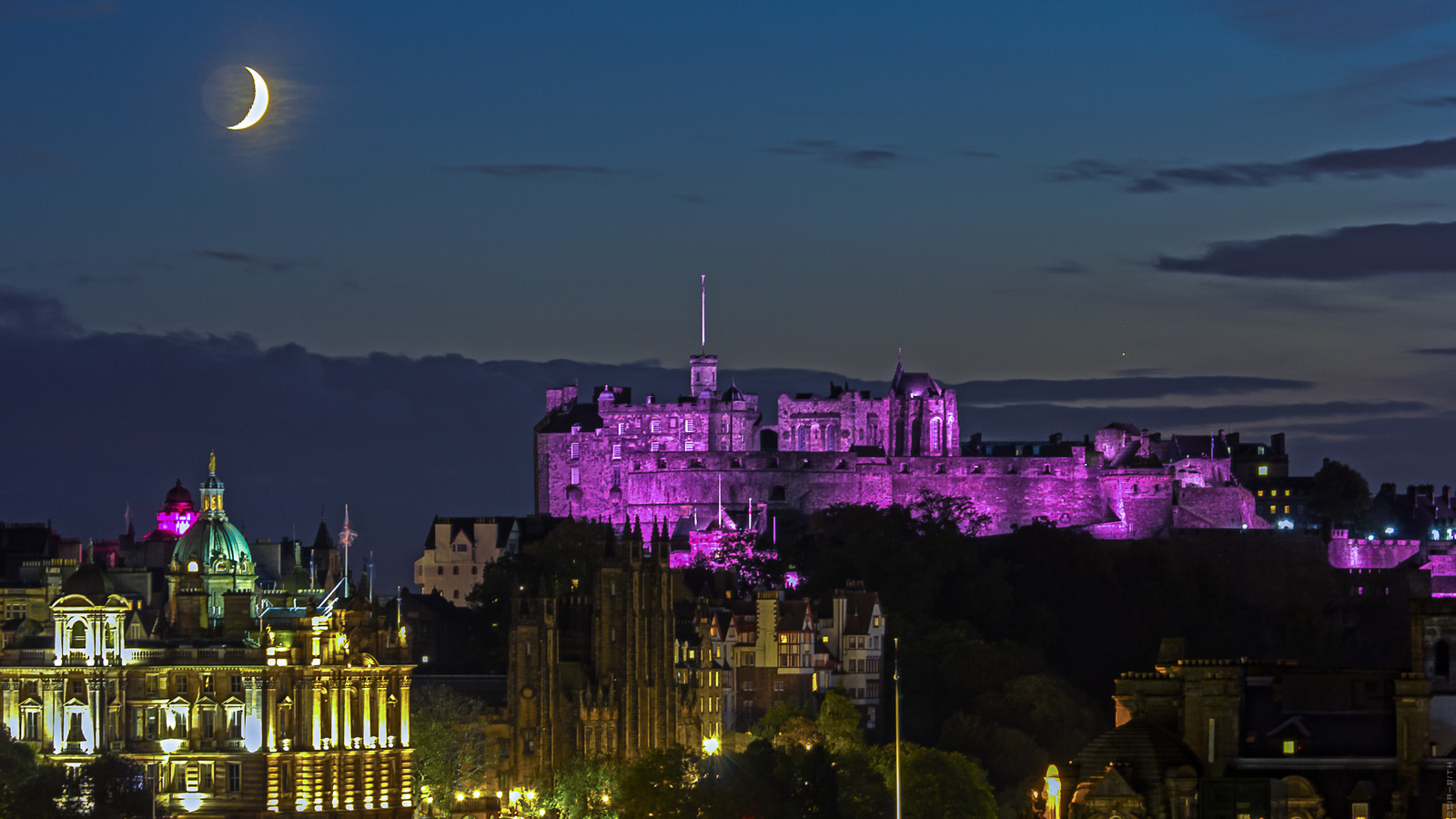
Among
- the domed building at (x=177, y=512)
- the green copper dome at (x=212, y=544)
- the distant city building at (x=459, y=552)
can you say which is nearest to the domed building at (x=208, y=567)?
the green copper dome at (x=212, y=544)

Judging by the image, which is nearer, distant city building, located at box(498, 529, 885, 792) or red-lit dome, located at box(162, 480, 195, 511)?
distant city building, located at box(498, 529, 885, 792)

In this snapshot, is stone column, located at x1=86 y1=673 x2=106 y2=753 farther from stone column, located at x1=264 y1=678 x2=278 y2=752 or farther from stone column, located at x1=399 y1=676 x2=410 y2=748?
stone column, located at x1=399 y1=676 x2=410 y2=748

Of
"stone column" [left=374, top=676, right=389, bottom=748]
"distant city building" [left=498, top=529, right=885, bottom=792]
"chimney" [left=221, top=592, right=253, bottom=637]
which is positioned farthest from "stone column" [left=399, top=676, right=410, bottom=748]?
"chimney" [left=221, top=592, right=253, bottom=637]

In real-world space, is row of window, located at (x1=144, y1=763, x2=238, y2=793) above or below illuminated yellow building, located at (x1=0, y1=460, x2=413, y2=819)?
below

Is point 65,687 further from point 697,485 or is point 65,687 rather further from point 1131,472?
point 1131,472

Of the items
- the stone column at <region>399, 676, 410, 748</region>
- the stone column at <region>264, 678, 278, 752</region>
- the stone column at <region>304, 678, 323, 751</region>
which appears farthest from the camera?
the stone column at <region>399, 676, 410, 748</region>

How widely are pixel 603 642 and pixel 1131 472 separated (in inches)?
2335

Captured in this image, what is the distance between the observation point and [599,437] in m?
181

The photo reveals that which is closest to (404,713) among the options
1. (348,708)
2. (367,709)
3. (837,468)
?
(367,709)

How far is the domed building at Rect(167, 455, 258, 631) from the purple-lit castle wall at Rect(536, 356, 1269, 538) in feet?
158

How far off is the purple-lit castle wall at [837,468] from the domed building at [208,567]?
48.1 meters

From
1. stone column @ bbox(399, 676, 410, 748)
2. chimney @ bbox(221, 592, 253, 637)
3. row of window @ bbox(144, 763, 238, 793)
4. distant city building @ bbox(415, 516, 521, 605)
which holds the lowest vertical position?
row of window @ bbox(144, 763, 238, 793)

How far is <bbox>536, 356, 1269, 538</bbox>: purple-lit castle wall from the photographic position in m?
177

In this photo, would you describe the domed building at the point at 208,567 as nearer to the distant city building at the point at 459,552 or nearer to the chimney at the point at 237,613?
the chimney at the point at 237,613
